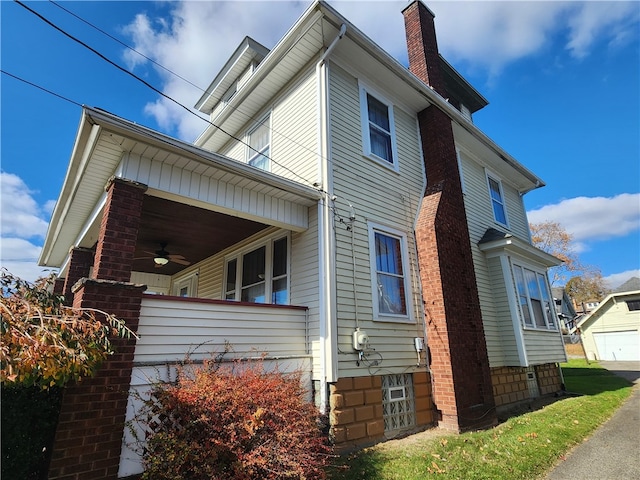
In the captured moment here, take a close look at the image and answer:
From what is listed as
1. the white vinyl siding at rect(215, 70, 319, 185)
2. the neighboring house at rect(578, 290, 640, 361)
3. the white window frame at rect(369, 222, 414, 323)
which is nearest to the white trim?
the white window frame at rect(369, 222, 414, 323)

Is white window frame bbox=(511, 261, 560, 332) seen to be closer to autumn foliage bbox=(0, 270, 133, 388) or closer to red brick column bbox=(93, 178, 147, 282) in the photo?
red brick column bbox=(93, 178, 147, 282)

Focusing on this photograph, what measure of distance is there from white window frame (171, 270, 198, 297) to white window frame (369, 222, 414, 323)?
20.1 feet

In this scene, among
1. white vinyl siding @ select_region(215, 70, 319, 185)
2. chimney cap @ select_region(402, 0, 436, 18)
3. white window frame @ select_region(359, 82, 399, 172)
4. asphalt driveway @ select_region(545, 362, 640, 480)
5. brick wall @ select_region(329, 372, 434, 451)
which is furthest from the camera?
chimney cap @ select_region(402, 0, 436, 18)

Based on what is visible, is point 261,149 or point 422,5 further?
point 422,5

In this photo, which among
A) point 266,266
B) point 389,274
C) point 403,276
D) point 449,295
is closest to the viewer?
point 389,274

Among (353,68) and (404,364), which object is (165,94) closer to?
A: (353,68)

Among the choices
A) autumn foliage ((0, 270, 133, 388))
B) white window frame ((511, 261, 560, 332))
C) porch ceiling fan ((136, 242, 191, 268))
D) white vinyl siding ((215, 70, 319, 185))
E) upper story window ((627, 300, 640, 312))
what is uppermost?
white vinyl siding ((215, 70, 319, 185))

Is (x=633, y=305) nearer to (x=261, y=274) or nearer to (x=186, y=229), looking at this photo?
(x=261, y=274)

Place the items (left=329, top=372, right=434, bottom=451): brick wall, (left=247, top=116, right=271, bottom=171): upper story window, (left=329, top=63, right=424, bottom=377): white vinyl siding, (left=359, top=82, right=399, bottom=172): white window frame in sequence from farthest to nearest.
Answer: (left=247, top=116, right=271, bottom=171): upper story window → (left=359, top=82, right=399, bottom=172): white window frame → (left=329, top=63, right=424, bottom=377): white vinyl siding → (left=329, top=372, right=434, bottom=451): brick wall

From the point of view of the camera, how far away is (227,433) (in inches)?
145

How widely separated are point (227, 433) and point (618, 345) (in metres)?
36.3

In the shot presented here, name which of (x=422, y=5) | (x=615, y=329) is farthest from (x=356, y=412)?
(x=615, y=329)

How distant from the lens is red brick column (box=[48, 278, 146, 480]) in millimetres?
3551

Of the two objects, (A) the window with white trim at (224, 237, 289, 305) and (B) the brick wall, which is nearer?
(B) the brick wall
